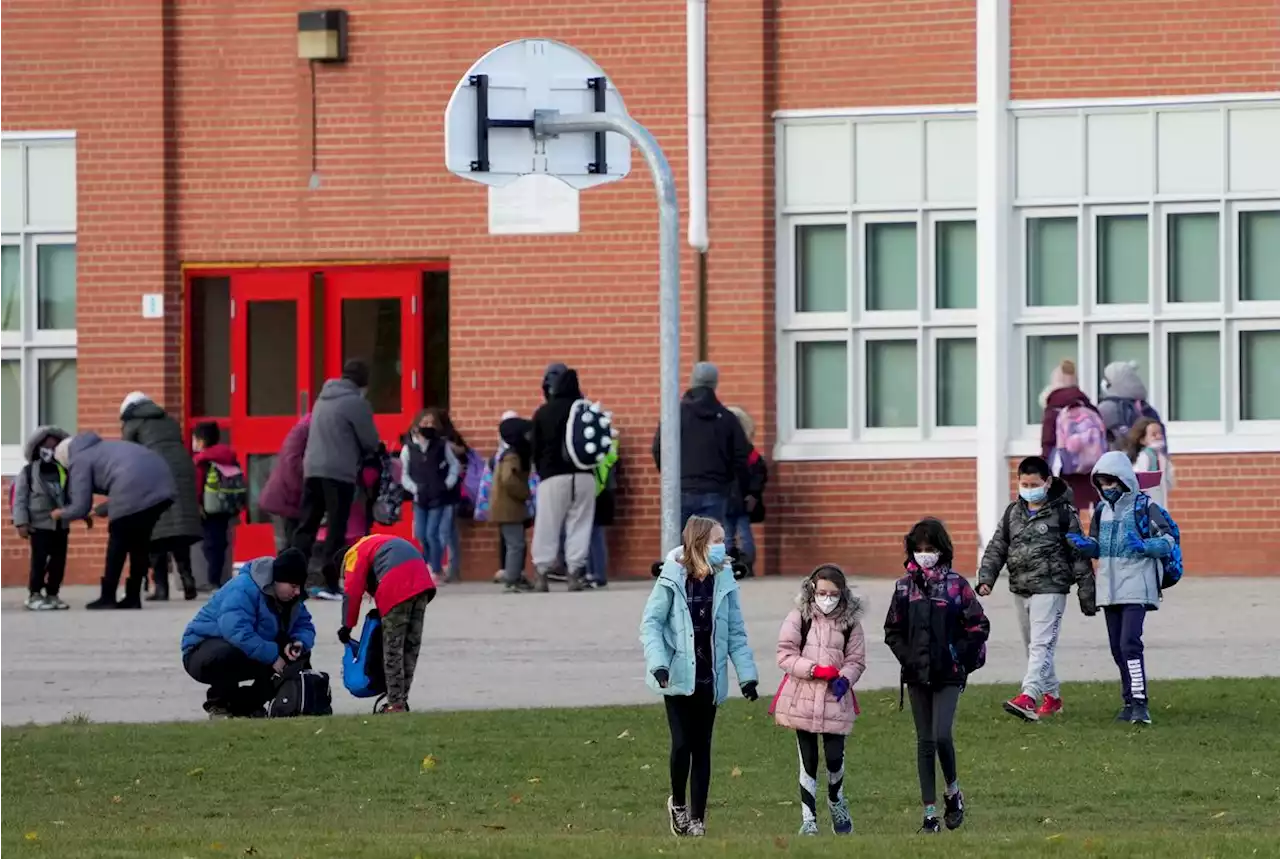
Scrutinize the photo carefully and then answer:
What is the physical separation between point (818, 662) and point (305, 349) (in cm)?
1282

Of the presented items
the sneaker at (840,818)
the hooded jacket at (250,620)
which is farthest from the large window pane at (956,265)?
the sneaker at (840,818)

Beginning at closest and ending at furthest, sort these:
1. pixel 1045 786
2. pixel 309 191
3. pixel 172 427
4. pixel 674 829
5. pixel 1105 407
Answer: pixel 674 829
pixel 1045 786
pixel 1105 407
pixel 172 427
pixel 309 191

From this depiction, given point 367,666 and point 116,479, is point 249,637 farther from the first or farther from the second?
point 116,479

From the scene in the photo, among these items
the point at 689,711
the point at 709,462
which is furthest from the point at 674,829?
the point at 709,462

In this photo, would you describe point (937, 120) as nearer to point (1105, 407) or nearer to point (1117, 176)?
point (1117, 176)

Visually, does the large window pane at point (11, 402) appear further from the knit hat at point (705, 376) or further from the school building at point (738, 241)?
the knit hat at point (705, 376)

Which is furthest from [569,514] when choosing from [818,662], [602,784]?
[818,662]

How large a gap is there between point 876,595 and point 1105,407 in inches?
88.2

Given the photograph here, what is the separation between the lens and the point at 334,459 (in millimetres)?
20344

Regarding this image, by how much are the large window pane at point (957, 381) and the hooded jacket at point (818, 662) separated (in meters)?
11.2

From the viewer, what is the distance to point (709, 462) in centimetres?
1962

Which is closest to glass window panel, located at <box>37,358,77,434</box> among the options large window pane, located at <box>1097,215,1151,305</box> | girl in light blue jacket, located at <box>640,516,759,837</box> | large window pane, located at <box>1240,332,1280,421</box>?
large window pane, located at <box>1097,215,1151,305</box>

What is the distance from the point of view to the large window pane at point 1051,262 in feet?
69.7

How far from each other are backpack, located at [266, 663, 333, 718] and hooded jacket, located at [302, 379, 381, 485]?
6365 millimetres
